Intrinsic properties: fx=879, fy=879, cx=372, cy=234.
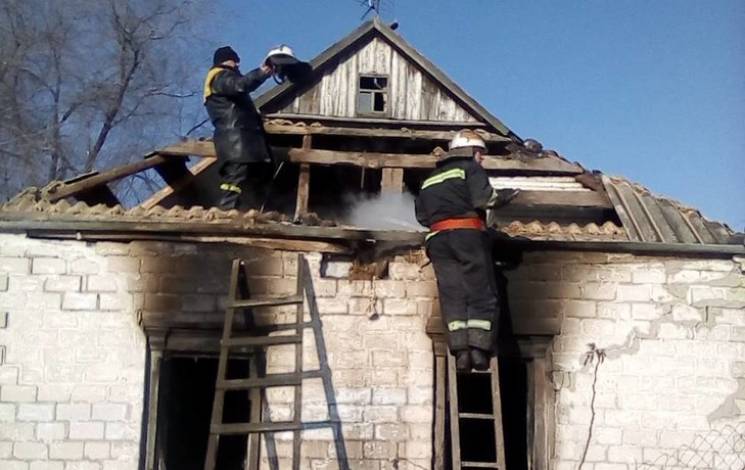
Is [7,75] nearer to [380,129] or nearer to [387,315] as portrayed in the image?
[380,129]

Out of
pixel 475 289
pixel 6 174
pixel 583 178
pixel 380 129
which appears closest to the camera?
pixel 475 289

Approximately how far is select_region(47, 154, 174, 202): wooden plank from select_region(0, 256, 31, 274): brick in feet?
2.54

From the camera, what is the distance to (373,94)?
1267 centimetres

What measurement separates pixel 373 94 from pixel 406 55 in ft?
2.44

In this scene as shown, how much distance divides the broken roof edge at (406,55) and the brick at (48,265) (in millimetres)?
5201

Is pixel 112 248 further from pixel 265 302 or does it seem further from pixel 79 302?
pixel 265 302

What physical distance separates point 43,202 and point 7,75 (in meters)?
16.8

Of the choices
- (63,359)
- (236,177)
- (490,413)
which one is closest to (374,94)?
(236,177)

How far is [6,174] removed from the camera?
855 inches

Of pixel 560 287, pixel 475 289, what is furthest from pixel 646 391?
pixel 475 289

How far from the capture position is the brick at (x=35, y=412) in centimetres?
700

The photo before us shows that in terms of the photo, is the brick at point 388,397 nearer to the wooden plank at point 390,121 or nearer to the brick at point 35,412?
the brick at point 35,412

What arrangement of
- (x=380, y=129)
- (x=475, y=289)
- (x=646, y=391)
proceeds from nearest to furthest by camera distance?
(x=475, y=289)
(x=646, y=391)
(x=380, y=129)

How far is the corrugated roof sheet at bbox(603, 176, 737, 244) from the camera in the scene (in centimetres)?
748
